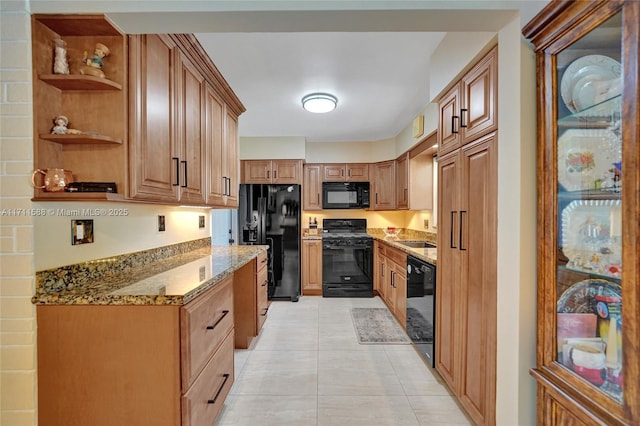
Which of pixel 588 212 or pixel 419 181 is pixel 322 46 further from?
pixel 419 181

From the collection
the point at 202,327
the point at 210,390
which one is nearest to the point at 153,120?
the point at 202,327

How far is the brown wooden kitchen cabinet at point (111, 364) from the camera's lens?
118 centimetres

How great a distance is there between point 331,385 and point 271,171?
3.24 m

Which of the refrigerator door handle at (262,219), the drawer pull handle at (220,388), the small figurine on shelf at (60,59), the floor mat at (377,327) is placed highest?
the small figurine on shelf at (60,59)

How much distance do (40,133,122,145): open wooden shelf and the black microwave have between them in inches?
141

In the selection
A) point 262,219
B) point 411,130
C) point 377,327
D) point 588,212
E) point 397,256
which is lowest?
point 377,327

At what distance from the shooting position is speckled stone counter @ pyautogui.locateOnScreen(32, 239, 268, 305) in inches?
46.4

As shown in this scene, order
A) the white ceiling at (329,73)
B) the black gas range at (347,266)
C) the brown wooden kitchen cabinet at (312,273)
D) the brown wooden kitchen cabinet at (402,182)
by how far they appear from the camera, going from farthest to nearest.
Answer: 1. the brown wooden kitchen cabinet at (312,273)
2. the black gas range at (347,266)
3. the brown wooden kitchen cabinet at (402,182)
4. the white ceiling at (329,73)

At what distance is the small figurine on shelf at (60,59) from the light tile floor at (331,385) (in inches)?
82.9

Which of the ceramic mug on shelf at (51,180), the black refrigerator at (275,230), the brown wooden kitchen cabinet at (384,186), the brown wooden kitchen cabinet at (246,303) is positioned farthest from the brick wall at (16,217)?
the brown wooden kitchen cabinet at (384,186)

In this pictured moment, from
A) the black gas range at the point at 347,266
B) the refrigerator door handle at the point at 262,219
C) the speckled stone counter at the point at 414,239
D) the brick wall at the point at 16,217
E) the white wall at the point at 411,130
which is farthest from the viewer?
the black gas range at the point at 347,266

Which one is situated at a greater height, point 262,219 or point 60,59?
point 60,59

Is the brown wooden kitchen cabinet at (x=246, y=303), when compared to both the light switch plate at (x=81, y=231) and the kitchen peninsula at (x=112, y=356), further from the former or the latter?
the kitchen peninsula at (x=112, y=356)

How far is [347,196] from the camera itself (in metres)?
4.70
